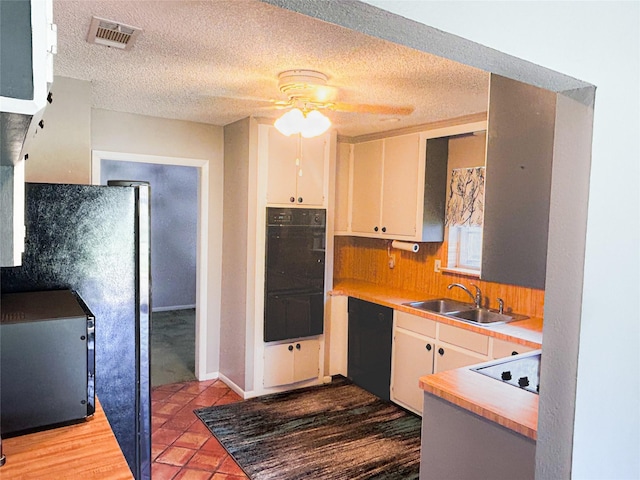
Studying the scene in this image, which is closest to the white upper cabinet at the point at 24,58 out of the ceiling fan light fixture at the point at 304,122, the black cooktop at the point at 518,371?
the black cooktop at the point at 518,371

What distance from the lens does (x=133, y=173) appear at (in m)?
6.66

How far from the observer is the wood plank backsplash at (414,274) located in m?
3.46

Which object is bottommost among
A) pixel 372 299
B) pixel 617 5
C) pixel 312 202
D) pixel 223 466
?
pixel 223 466

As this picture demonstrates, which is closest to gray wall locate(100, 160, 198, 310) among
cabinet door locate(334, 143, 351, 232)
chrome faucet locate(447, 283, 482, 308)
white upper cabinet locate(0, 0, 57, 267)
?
cabinet door locate(334, 143, 351, 232)

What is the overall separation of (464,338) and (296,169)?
1889 millimetres

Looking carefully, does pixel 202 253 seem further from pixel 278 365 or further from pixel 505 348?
pixel 505 348

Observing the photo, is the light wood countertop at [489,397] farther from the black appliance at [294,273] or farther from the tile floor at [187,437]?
the black appliance at [294,273]

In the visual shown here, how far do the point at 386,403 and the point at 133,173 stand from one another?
481 centimetres

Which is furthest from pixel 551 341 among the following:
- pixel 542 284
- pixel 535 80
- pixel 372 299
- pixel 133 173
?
pixel 133 173

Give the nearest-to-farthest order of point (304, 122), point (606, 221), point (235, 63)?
point (606, 221) < point (235, 63) < point (304, 122)

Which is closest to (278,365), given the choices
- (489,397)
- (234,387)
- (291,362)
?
(291,362)

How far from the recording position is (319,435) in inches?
130

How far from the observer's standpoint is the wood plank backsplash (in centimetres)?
346

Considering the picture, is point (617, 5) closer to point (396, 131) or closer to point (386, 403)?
point (396, 131)
